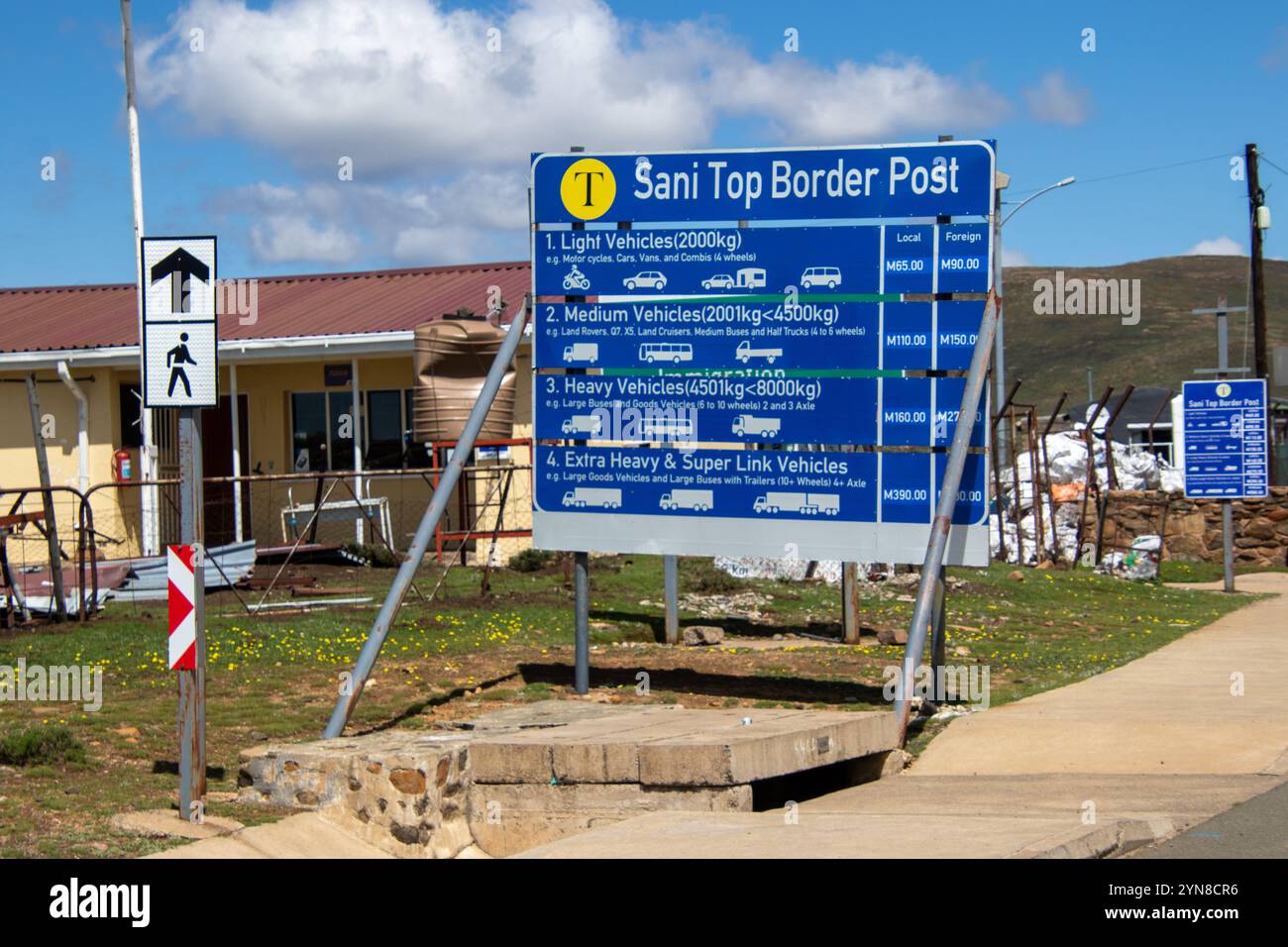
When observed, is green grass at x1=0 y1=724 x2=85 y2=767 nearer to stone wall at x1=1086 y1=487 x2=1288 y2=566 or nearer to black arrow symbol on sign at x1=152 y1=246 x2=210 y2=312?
black arrow symbol on sign at x1=152 y1=246 x2=210 y2=312

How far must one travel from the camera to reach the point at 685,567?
20094 millimetres

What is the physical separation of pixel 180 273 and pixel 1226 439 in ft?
54.8

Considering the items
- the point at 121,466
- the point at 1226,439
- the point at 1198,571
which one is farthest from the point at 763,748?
the point at 1198,571

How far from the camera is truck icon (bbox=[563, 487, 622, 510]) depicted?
11789mm

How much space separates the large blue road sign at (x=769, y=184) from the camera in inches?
422

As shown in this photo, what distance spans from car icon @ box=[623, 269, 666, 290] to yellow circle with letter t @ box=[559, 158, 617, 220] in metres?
0.57

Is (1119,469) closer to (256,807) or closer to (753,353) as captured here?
(753,353)

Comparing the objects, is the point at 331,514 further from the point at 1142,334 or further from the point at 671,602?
the point at 1142,334

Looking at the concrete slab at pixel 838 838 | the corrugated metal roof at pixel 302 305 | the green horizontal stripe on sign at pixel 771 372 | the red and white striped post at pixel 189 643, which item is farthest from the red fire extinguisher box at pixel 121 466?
the concrete slab at pixel 838 838

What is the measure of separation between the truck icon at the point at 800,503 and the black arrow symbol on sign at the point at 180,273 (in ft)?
16.0

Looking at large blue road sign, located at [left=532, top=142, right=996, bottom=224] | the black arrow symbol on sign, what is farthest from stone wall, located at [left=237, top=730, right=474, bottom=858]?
large blue road sign, located at [left=532, top=142, right=996, bottom=224]

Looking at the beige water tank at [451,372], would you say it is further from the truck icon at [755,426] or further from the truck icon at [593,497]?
the truck icon at [755,426]

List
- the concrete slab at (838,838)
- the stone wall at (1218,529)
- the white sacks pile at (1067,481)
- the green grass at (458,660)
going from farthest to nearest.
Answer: the stone wall at (1218,529)
the white sacks pile at (1067,481)
the green grass at (458,660)
the concrete slab at (838,838)

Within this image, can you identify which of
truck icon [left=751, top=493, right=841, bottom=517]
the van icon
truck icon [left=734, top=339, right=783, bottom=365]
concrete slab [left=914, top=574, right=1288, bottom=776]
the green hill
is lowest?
concrete slab [left=914, top=574, right=1288, bottom=776]
